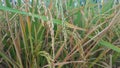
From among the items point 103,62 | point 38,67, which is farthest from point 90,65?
point 38,67

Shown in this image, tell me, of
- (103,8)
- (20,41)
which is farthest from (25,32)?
(103,8)

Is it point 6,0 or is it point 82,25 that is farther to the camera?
point 82,25

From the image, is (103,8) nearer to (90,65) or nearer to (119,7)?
(119,7)

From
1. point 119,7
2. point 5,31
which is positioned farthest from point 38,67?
point 119,7

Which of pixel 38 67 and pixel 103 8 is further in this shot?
pixel 103 8

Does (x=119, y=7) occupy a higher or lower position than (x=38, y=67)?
higher

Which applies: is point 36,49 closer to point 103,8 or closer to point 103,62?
point 103,62

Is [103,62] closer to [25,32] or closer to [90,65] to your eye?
[90,65]

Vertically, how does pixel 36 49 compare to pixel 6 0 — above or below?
below
